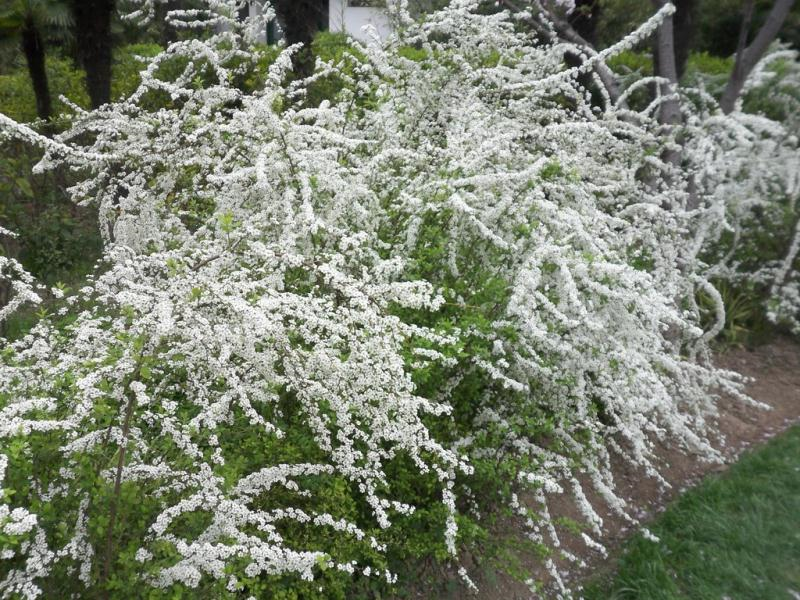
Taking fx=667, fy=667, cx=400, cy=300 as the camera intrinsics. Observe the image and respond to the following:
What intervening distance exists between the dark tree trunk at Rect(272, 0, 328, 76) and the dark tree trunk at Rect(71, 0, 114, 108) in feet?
6.38

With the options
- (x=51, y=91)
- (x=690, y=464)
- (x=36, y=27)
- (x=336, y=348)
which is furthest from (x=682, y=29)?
(x=51, y=91)

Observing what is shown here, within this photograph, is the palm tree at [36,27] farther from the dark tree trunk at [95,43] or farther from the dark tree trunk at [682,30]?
the dark tree trunk at [682,30]

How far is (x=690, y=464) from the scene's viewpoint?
15.9 ft

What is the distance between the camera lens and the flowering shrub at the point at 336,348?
2094mm

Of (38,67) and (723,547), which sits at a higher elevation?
(38,67)

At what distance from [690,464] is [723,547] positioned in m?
1.14

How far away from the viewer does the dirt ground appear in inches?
139

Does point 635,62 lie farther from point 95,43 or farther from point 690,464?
point 95,43

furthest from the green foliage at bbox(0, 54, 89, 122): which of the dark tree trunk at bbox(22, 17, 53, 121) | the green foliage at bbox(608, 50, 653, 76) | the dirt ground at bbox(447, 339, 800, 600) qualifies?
the dirt ground at bbox(447, 339, 800, 600)

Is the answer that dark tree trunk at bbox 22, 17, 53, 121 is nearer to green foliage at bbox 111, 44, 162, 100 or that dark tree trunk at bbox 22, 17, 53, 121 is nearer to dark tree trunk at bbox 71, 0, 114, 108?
dark tree trunk at bbox 71, 0, 114, 108

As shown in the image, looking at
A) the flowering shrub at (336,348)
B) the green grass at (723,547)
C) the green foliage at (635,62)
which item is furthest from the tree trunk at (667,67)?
the green foliage at (635,62)

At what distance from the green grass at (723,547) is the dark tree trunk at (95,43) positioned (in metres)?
7.01

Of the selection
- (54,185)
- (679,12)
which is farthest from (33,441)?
(679,12)

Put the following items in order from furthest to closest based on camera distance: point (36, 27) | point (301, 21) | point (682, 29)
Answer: point (301, 21) → point (36, 27) → point (682, 29)
